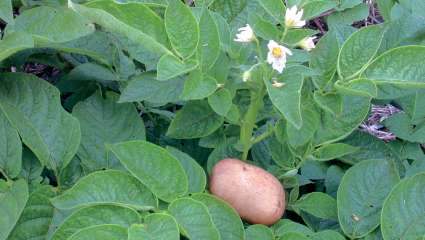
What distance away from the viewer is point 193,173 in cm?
115

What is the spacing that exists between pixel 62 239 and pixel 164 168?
0.60 ft

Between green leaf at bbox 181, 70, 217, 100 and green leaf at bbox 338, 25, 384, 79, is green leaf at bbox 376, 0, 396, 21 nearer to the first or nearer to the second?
green leaf at bbox 338, 25, 384, 79

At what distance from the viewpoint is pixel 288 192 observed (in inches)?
52.0

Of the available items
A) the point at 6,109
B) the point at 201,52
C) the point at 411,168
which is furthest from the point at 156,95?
the point at 411,168

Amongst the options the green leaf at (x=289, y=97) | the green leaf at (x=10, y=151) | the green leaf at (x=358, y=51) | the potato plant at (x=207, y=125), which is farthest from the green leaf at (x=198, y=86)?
the green leaf at (x=10, y=151)

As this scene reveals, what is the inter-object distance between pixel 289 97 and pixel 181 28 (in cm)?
20

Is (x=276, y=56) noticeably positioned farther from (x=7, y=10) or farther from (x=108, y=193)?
(x=7, y=10)

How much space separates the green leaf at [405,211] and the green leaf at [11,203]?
58cm

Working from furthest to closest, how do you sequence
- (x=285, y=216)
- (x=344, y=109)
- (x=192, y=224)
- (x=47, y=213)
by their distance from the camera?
(x=285, y=216) < (x=344, y=109) < (x=47, y=213) < (x=192, y=224)

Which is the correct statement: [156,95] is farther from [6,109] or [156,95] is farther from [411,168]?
→ [411,168]

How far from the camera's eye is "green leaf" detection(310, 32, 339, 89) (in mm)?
1140

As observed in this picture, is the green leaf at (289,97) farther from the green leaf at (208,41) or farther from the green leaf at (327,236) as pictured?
the green leaf at (327,236)

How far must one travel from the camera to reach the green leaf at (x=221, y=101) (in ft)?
3.61

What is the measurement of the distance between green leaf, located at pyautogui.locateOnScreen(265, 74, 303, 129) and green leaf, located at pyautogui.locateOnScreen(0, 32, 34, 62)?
37 centimetres
